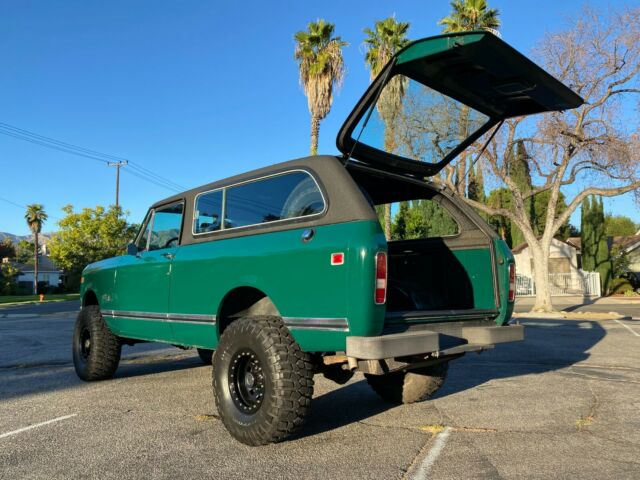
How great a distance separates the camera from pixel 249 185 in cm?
466

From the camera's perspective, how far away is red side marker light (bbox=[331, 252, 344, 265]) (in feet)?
11.6

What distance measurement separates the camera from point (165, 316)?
5.18 m

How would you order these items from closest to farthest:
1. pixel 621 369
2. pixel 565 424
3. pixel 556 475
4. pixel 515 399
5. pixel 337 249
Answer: pixel 556 475, pixel 337 249, pixel 565 424, pixel 515 399, pixel 621 369

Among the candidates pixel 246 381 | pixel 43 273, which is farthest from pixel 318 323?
pixel 43 273

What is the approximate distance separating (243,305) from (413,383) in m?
1.89

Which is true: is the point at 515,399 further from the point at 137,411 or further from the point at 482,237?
the point at 137,411

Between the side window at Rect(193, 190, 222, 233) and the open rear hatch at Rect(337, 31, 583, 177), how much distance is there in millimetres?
1362

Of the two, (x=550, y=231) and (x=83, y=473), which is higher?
(x=550, y=231)

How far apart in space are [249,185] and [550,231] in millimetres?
16521

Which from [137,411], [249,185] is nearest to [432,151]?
[249,185]

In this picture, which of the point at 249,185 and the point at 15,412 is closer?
the point at 249,185

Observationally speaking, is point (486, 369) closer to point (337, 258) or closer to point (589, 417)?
point (589, 417)

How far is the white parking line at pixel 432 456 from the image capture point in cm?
332

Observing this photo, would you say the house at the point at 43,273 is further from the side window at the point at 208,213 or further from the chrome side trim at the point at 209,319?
the side window at the point at 208,213
